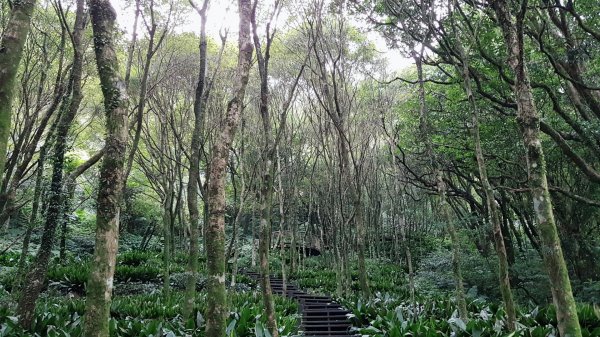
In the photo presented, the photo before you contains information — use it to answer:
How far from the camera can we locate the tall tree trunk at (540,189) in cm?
333

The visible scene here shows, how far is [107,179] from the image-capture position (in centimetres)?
270

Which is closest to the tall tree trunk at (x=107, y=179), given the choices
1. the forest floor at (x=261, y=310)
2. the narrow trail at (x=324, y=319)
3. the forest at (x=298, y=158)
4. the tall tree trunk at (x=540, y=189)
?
the forest at (x=298, y=158)

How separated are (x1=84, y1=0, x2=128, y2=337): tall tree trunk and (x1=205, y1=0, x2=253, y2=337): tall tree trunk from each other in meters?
0.70

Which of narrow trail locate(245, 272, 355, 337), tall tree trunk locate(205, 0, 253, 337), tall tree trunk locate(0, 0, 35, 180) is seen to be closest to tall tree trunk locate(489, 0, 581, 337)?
tall tree trunk locate(205, 0, 253, 337)

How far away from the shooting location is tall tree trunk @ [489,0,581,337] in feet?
10.9

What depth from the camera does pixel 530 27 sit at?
23.4 feet

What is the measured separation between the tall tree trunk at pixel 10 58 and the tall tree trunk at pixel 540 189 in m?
4.43

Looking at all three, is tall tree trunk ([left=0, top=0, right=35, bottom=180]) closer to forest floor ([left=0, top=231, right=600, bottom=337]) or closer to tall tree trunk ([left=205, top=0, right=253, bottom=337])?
tall tree trunk ([left=205, top=0, right=253, bottom=337])

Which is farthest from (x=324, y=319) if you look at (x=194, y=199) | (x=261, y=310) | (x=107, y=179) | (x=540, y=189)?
(x=107, y=179)

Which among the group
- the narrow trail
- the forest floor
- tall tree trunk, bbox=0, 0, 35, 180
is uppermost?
tall tree trunk, bbox=0, 0, 35, 180

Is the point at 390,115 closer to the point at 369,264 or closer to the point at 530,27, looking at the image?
the point at 530,27

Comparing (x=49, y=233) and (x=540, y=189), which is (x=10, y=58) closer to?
(x=49, y=233)

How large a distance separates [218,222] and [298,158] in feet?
30.7

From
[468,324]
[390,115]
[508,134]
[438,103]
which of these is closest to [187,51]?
[390,115]
